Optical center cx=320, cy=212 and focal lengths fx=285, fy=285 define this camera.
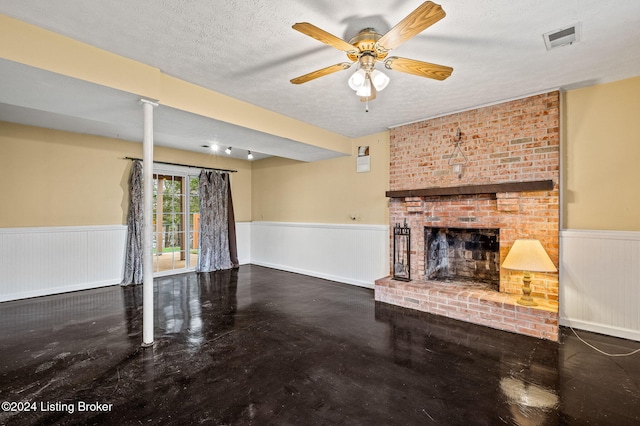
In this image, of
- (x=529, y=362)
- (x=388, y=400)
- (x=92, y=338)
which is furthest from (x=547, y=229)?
(x=92, y=338)

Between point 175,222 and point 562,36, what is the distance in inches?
263

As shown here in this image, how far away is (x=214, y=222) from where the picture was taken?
657 centimetres

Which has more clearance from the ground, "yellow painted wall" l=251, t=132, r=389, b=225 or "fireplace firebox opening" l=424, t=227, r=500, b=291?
"yellow painted wall" l=251, t=132, r=389, b=225

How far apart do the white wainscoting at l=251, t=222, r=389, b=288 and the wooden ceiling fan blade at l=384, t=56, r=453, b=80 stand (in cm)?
288

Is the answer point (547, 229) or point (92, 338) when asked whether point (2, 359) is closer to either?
point (92, 338)

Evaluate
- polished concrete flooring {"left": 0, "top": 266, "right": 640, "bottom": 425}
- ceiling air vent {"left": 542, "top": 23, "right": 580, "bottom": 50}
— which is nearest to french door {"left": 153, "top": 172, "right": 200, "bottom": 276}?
polished concrete flooring {"left": 0, "top": 266, "right": 640, "bottom": 425}

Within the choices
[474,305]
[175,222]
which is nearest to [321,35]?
[474,305]

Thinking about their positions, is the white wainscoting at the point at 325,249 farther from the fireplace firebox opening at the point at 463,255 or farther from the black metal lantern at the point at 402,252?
the fireplace firebox opening at the point at 463,255

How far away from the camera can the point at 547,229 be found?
130 inches

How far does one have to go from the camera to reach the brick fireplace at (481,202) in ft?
10.8

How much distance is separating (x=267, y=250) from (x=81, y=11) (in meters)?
5.56

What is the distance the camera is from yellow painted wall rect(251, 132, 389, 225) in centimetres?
496

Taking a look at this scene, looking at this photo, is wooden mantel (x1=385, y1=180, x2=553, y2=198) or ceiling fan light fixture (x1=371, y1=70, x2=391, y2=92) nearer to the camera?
ceiling fan light fixture (x1=371, y1=70, x2=391, y2=92)

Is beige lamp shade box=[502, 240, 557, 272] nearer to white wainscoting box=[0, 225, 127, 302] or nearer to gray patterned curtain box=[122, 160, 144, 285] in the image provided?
gray patterned curtain box=[122, 160, 144, 285]
